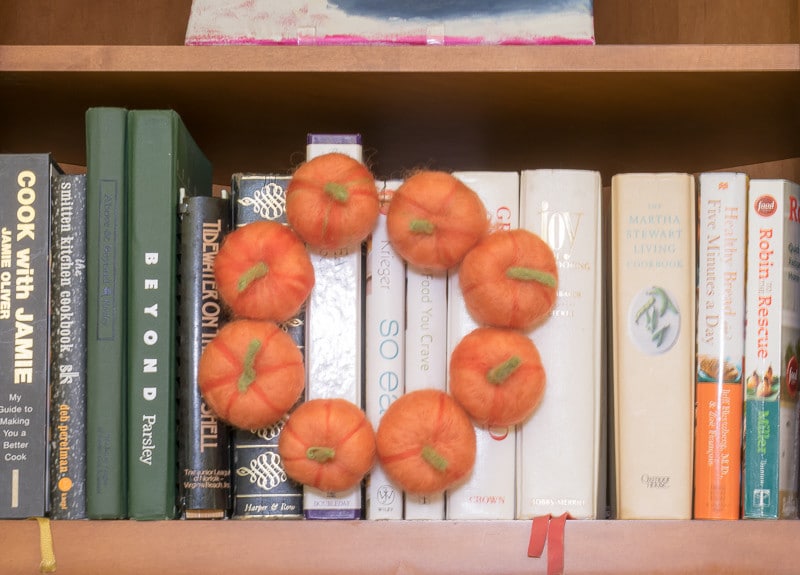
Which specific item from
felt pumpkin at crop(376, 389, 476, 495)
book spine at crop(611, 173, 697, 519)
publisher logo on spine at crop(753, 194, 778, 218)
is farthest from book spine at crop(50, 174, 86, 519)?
publisher logo on spine at crop(753, 194, 778, 218)

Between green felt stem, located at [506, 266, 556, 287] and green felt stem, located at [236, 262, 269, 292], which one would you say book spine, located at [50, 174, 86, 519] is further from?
green felt stem, located at [506, 266, 556, 287]

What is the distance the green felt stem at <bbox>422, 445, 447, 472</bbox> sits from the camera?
0.58 m

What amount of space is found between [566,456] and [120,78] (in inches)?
16.7

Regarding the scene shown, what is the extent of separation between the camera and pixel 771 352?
0.62 m

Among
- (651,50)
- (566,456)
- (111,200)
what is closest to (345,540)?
(566,456)

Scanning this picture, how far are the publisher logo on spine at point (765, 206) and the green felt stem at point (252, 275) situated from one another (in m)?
0.35

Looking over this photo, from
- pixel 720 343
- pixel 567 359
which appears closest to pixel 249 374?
pixel 567 359

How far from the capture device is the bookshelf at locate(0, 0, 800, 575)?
1.95ft

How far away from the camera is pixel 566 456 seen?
2.03 ft

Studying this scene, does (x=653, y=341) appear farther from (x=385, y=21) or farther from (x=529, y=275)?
(x=385, y=21)

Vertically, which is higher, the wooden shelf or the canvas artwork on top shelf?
the canvas artwork on top shelf

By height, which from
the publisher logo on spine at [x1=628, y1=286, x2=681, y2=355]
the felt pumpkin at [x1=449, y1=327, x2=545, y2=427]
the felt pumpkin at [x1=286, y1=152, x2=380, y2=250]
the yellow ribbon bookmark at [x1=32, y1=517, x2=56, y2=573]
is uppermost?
the felt pumpkin at [x1=286, y1=152, x2=380, y2=250]

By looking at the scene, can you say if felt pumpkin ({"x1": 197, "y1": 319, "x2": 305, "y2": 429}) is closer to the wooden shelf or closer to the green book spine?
the green book spine

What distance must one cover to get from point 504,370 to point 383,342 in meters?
0.10
